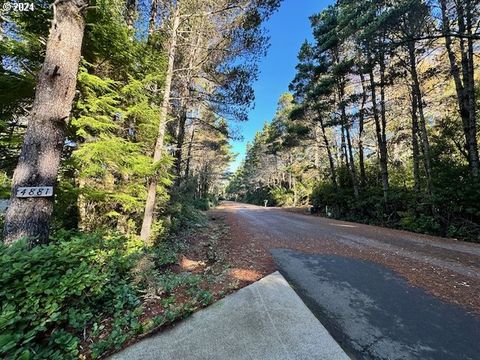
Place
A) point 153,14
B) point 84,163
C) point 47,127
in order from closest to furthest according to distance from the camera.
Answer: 1. point 47,127
2. point 84,163
3. point 153,14

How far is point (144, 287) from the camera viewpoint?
347 cm

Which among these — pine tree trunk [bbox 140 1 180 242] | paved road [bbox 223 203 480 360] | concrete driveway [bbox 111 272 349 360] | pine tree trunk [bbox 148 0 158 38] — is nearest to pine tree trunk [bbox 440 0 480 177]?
paved road [bbox 223 203 480 360]

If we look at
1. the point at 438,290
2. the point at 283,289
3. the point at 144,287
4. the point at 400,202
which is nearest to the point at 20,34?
the point at 144,287

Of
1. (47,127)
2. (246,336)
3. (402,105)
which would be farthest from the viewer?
(402,105)

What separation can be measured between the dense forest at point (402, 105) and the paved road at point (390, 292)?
321 centimetres

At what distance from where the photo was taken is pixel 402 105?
13500 mm

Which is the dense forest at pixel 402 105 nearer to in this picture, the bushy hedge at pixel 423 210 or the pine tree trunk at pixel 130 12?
the bushy hedge at pixel 423 210

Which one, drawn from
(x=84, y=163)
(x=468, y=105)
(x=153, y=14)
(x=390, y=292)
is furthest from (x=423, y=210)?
(x=153, y=14)

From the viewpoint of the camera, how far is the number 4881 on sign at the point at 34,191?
3086 millimetres

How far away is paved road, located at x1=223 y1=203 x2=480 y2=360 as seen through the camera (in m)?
2.57

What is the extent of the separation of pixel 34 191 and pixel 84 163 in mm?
1652

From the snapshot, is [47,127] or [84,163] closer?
[47,127]

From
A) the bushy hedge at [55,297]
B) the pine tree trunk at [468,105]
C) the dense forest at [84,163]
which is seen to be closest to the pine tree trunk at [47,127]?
the dense forest at [84,163]

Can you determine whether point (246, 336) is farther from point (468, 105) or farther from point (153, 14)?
point (468, 105)
